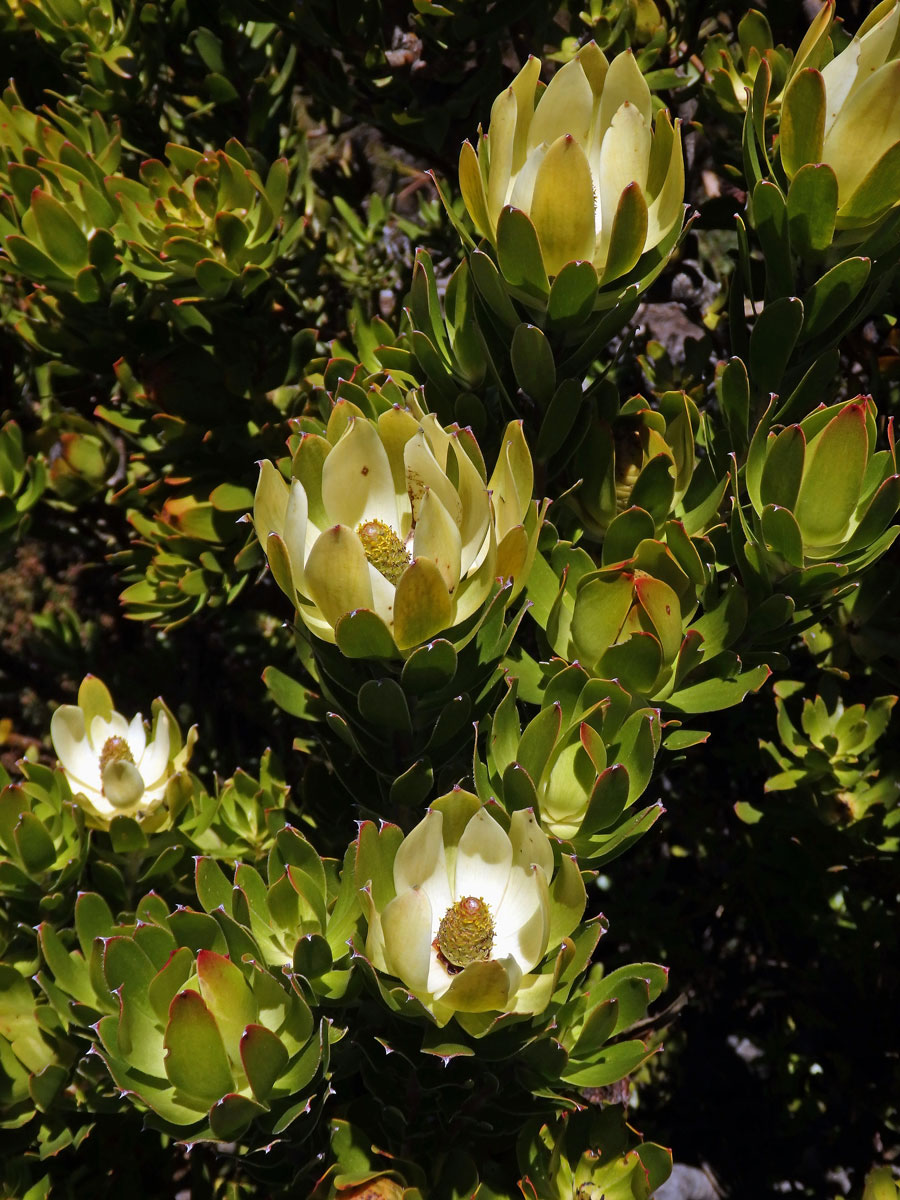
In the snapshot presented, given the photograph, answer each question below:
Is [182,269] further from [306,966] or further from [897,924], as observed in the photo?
[897,924]

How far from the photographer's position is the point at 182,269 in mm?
1574

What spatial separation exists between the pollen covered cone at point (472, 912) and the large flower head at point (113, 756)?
0.67m

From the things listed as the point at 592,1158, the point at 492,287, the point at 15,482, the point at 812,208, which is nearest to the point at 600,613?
the point at 492,287

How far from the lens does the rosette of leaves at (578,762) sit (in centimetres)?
98

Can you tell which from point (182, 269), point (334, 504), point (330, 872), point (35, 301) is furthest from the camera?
point (35, 301)

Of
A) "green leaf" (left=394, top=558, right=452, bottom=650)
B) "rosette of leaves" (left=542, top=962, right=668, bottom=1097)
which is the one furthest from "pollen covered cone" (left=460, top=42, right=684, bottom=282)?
"rosette of leaves" (left=542, top=962, right=668, bottom=1097)

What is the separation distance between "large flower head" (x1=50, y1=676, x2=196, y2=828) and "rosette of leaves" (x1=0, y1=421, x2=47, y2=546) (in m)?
0.42

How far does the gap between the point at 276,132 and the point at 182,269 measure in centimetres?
80

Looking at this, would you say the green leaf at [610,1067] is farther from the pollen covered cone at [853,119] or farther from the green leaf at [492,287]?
the pollen covered cone at [853,119]

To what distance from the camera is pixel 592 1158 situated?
4.05ft

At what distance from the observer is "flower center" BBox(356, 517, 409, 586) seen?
1.03m

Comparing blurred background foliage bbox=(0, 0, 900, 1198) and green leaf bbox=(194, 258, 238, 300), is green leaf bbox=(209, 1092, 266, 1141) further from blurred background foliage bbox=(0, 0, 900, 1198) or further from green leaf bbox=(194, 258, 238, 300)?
green leaf bbox=(194, 258, 238, 300)

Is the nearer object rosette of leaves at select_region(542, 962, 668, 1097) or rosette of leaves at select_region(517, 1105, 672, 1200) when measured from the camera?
rosette of leaves at select_region(542, 962, 668, 1097)

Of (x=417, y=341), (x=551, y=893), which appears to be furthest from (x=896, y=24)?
(x=551, y=893)
